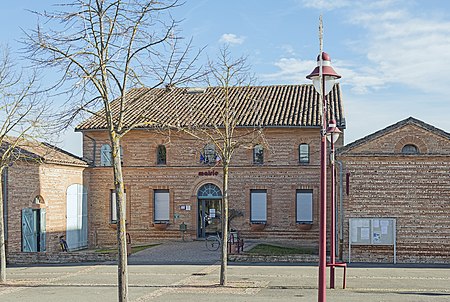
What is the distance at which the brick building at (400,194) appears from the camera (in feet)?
83.6

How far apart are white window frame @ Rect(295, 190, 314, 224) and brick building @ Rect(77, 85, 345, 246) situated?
0.05 m

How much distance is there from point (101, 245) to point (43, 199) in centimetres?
661

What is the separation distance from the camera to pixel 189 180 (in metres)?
35.4

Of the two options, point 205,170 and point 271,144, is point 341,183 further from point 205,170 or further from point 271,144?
point 205,170

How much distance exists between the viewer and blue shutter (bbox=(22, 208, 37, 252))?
28906 mm

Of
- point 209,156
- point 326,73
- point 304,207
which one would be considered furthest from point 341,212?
point 326,73

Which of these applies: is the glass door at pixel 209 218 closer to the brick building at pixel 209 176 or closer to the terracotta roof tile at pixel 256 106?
the brick building at pixel 209 176

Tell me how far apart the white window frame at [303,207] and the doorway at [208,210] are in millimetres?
4090

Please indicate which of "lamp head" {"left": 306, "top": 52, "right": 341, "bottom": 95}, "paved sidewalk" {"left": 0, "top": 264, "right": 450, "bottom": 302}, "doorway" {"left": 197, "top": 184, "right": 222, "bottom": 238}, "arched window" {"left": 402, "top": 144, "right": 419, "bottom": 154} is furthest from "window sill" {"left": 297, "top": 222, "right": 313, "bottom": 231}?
"lamp head" {"left": 306, "top": 52, "right": 341, "bottom": 95}

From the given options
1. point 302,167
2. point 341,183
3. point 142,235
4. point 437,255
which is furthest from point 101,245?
point 437,255

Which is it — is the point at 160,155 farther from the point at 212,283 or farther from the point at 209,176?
the point at 212,283

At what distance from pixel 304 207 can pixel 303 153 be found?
2.76 meters

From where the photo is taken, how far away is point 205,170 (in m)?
35.2

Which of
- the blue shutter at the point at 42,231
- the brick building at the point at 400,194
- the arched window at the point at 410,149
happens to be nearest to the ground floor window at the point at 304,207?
the brick building at the point at 400,194
